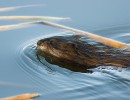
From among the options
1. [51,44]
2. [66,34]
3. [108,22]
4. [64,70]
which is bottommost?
[64,70]

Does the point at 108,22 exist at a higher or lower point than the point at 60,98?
higher

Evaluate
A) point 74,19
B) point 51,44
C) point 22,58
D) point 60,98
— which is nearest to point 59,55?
point 51,44

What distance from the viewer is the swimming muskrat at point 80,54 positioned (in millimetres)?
4012

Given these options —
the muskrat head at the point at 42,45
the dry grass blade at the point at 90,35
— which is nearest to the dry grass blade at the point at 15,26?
the dry grass blade at the point at 90,35

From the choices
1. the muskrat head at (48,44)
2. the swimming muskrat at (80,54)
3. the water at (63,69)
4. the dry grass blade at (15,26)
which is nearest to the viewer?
the water at (63,69)

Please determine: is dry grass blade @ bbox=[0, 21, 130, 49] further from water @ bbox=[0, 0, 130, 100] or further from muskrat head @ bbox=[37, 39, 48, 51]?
muskrat head @ bbox=[37, 39, 48, 51]

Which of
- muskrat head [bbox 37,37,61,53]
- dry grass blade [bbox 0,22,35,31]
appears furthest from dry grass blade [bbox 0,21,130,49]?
muskrat head [bbox 37,37,61,53]

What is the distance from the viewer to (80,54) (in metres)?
4.05

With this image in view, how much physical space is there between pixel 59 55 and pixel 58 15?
47.6 inches

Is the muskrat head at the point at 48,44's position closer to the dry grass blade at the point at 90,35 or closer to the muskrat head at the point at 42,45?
the muskrat head at the point at 42,45

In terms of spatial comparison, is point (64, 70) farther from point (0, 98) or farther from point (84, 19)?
point (84, 19)

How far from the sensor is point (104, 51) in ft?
13.4

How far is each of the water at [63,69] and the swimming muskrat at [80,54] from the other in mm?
66

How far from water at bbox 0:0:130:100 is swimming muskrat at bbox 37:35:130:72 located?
0.22ft
